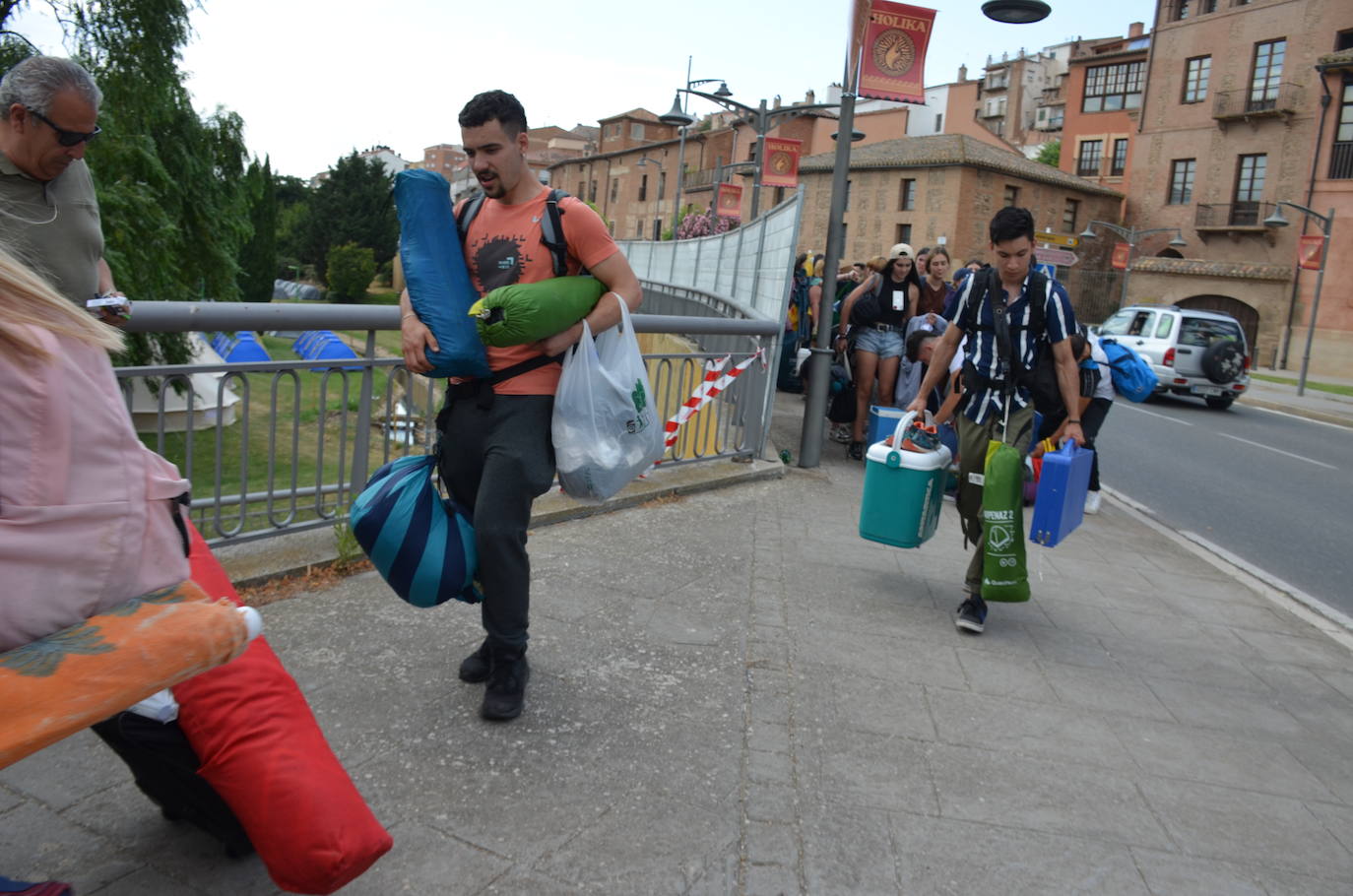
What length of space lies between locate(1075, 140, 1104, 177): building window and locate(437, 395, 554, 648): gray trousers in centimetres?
6738

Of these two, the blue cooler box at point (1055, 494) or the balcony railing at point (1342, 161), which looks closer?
the blue cooler box at point (1055, 494)

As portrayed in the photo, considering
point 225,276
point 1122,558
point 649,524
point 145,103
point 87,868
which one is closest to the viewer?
point 87,868

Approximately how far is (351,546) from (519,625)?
5.24 feet

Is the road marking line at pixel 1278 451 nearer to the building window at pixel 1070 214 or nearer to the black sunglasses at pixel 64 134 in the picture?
the black sunglasses at pixel 64 134

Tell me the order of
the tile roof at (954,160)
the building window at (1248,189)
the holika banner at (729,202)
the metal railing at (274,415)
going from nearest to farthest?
the metal railing at (274,415), the holika banner at (729,202), the building window at (1248,189), the tile roof at (954,160)

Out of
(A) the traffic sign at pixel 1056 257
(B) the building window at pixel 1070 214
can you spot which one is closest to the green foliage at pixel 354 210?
(B) the building window at pixel 1070 214

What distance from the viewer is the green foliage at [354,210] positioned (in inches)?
2549

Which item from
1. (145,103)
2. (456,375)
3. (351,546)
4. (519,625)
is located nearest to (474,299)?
Result: (456,375)

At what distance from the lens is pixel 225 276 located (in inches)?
659

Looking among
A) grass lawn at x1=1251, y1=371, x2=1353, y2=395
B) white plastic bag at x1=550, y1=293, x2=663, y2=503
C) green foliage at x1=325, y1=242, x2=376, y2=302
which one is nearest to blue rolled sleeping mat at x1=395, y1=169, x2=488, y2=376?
white plastic bag at x1=550, y1=293, x2=663, y2=503

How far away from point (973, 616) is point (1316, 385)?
31648mm

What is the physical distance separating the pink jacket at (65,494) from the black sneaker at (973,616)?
3.77 metres

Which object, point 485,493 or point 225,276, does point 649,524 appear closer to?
point 485,493

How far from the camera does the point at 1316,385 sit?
30969mm
